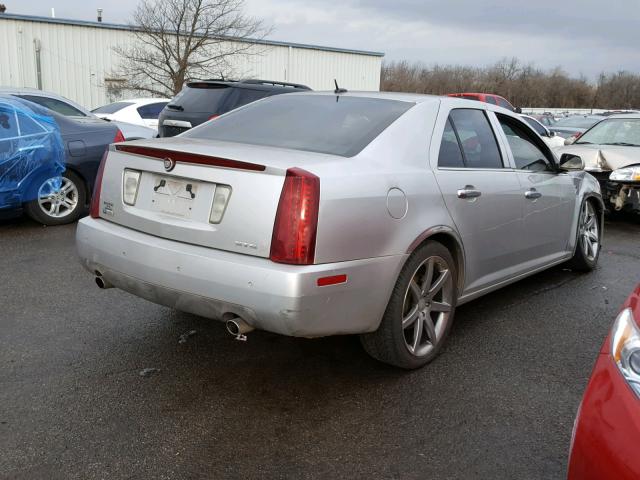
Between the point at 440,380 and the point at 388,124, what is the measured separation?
4.87ft

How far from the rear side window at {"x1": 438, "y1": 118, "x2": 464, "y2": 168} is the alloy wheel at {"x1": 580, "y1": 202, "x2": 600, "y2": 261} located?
2278mm

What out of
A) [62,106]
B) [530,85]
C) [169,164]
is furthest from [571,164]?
[530,85]

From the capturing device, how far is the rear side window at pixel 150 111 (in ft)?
46.3

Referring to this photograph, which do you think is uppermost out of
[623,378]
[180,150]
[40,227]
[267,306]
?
[180,150]

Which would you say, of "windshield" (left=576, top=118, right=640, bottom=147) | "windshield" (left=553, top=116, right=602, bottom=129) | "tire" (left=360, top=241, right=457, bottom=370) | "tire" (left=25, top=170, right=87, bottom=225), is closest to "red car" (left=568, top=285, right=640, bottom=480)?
"tire" (left=360, top=241, right=457, bottom=370)

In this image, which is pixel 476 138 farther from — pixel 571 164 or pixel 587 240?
pixel 587 240

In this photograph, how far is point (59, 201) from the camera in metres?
7.43

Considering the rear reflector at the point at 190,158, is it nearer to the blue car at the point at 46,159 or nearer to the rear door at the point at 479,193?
the rear door at the point at 479,193

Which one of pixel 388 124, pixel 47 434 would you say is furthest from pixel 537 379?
pixel 47 434

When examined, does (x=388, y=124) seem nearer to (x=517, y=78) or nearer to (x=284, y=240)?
(x=284, y=240)

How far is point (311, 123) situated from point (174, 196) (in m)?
1.07

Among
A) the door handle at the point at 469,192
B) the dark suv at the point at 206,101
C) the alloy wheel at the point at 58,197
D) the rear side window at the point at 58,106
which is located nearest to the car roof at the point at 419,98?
the door handle at the point at 469,192

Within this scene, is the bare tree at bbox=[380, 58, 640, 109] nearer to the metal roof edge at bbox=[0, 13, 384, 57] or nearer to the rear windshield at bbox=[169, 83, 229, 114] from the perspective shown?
the metal roof edge at bbox=[0, 13, 384, 57]

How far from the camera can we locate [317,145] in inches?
142
